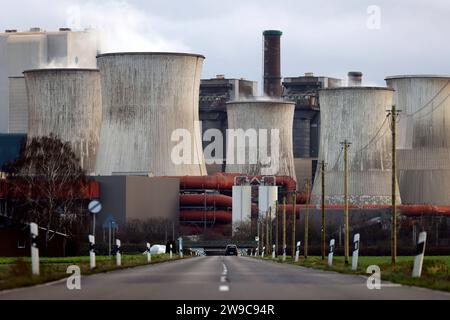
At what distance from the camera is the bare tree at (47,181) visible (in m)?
70.8

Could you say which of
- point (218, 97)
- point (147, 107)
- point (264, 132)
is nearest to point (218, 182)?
point (264, 132)

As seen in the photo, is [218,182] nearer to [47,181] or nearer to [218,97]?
[218,97]

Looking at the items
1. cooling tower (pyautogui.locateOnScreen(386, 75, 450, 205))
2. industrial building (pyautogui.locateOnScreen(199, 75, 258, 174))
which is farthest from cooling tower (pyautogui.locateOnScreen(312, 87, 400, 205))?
industrial building (pyautogui.locateOnScreen(199, 75, 258, 174))

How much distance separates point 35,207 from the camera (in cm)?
7038

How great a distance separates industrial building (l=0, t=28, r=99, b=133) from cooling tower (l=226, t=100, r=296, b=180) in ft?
54.3

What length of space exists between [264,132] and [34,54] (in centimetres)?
2673

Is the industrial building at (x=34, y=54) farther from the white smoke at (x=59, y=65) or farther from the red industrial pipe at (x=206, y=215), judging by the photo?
the red industrial pipe at (x=206, y=215)

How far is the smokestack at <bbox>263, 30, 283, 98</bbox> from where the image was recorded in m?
115

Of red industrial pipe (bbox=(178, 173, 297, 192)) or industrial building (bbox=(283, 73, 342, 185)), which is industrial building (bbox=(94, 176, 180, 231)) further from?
industrial building (bbox=(283, 73, 342, 185))

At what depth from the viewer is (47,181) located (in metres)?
74.1

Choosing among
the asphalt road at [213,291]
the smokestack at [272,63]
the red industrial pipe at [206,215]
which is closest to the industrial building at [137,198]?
the red industrial pipe at [206,215]

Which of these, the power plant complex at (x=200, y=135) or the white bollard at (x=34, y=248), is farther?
the power plant complex at (x=200, y=135)

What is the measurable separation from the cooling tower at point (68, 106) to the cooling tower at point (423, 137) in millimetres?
24717

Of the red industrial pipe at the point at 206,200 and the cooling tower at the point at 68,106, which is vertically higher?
the cooling tower at the point at 68,106
